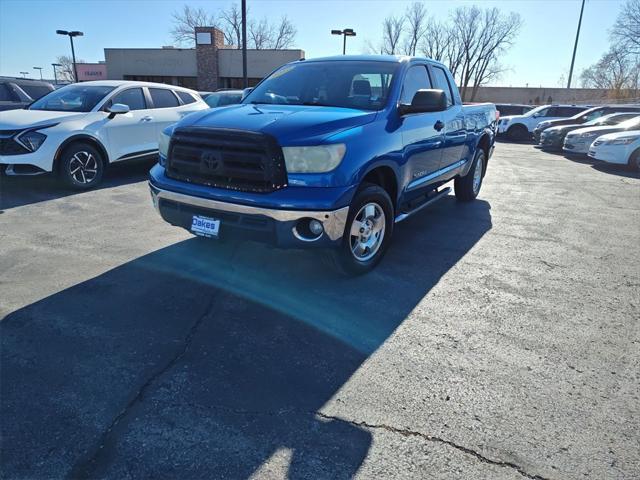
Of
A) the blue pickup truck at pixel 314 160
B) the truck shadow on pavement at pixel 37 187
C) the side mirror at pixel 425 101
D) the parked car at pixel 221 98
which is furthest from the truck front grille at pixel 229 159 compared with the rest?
the parked car at pixel 221 98

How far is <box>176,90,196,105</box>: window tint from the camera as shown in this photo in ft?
30.7

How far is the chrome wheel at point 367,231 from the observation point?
400 centimetres

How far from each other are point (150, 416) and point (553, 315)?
3.08m

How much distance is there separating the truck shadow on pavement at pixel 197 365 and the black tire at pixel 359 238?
0.17 m

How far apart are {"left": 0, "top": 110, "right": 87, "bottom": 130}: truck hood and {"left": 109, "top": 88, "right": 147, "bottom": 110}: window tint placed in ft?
2.71

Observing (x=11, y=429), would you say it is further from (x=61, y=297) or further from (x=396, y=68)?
(x=396, y=68)

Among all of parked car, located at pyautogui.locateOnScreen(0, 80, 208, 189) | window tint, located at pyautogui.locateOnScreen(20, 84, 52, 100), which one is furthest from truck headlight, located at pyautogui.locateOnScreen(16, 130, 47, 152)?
window tint, located at pyautogui.locateOnScreen(20, 84, 52, 100)

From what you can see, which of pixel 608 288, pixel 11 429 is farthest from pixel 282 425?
pixel 608 288

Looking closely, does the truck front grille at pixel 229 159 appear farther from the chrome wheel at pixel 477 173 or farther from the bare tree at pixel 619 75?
the bare tree at pixel 619 75

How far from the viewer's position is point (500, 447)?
88.3 inches

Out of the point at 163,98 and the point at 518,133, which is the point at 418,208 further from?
the point at 518,133

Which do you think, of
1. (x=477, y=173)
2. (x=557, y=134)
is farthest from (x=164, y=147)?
(x=557, y=134)

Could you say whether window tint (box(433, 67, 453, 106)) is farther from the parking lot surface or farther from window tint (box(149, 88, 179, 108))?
window tint (box(149, 88, 179, 108))

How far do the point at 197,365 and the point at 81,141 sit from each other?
585cm
